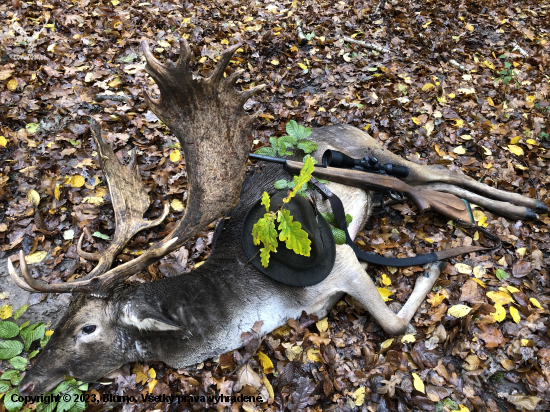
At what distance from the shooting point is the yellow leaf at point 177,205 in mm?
4837

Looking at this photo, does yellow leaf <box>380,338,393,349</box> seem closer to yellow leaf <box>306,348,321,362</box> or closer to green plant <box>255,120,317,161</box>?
yellow leaf <box>306,348,321,362</box>

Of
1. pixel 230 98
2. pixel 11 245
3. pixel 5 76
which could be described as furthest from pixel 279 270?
pixel 5 76

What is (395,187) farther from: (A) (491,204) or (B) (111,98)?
→ (B) (111,98)

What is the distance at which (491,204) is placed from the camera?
475 centimetres

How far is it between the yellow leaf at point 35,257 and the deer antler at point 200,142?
1475mm

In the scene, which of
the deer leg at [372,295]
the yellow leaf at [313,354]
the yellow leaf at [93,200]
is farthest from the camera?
the yellow leaf at [93,200]

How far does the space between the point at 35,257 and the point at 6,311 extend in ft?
2.28

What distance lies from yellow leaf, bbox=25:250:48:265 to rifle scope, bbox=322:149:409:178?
12.1 feet

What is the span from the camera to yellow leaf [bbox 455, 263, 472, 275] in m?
4.18

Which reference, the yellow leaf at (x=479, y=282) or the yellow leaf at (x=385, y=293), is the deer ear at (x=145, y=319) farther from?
the yellow leaf at (x=479, y=282)

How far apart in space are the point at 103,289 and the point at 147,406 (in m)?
1.21

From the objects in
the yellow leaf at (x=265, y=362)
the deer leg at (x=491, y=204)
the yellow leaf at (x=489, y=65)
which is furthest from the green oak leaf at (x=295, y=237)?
the yellow leaf at (x=489, y=65)

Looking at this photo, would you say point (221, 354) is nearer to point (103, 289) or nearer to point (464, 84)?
point (103, 289)

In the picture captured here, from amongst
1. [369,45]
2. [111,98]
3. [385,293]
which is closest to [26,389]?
[385,293]
